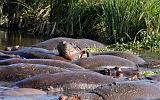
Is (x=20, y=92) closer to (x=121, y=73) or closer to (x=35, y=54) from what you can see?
(x=121, y=73)

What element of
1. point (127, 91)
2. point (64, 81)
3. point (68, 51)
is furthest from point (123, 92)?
point (68, 51)

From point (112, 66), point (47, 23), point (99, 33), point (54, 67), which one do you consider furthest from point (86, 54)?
point (47, 23)

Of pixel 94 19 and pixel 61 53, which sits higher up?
pixel 94 19

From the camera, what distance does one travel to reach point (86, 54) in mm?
11188

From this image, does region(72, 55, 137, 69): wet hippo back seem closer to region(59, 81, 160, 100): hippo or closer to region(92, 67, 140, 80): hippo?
region(92, 67, 140, 80): hippo

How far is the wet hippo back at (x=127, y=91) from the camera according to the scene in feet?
23.3

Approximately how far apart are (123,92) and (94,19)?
448 inches

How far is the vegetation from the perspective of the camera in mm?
16266

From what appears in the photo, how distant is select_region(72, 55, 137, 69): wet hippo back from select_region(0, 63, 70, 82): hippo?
1.38 metres

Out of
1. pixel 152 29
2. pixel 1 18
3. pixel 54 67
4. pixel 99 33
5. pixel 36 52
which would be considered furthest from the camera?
pixel 1 18

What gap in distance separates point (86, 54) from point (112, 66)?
3.18 ft

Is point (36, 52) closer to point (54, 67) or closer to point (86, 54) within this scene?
point (86, 54)

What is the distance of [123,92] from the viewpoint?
7.27m

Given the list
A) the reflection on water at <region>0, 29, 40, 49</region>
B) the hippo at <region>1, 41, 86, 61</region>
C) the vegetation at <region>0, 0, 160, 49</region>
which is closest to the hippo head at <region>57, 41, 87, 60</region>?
the hippo at <region>1, 41, 86, 61</region>
